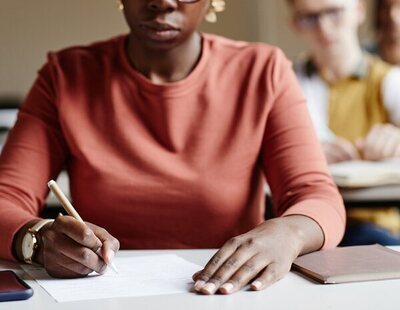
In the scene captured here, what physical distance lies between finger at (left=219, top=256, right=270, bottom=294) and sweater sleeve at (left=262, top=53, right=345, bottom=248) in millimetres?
234

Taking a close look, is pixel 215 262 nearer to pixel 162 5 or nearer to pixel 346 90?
pixel 162 5

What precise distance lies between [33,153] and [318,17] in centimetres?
205

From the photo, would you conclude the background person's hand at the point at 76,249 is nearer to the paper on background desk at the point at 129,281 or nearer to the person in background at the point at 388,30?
the paper on background desk at the point at 129,281

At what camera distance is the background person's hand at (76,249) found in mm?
1213

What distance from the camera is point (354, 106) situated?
10.7 ft

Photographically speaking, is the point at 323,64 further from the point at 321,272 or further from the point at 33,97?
the point at 321,272

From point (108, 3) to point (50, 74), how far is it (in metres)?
1.83

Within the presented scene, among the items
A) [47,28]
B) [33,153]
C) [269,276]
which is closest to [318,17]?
[47,28]

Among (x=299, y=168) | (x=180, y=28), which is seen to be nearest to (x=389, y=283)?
(x=299, y=168)

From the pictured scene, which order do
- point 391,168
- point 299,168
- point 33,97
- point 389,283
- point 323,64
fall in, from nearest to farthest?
point 389,283, point 299,168, point 33,97, point 391,168, point 323,64

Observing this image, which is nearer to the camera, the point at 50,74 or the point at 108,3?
the point at 50,74

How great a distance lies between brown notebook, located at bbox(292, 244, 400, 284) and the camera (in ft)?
3.90

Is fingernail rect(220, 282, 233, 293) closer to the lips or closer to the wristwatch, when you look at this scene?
the wristwatch

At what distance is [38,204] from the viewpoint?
5.29ft
